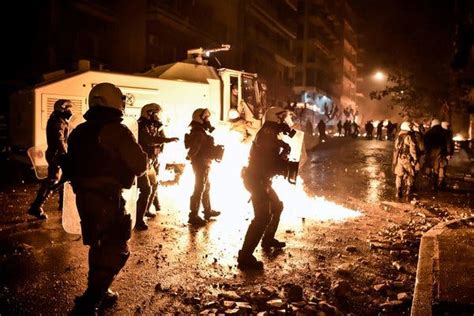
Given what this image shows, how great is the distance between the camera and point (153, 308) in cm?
421

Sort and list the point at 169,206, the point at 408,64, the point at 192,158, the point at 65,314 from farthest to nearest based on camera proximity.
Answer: the point at 408,64 → the point at 169,206 → the point at 192,158 → the point at 65,314

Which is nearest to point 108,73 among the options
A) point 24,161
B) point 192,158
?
point 24,161

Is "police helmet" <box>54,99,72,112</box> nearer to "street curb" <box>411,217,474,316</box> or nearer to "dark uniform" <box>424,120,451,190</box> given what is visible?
"street curb" <box>411,217,474,316</box>

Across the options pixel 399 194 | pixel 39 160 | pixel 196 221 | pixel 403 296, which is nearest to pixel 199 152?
pixel 196 221

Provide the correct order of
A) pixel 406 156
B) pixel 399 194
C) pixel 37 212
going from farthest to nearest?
pixel 399 194, pixel 406 156, pixel 37 212

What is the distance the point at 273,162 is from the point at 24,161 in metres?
8.59

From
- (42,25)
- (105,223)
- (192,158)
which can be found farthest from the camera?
(42,25)

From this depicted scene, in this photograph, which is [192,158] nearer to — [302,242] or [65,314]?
[302,242]

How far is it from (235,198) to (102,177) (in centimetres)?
660

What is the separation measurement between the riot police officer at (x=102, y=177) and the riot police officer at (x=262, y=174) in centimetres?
205

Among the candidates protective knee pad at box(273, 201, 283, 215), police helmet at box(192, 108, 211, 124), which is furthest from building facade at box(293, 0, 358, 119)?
protective knee pad at box(273, 201, 283, 215)

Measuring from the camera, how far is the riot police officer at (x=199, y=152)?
7.32 meters

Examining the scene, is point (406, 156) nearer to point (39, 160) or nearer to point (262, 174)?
point (262, 174)

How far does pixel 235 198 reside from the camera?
10102mm
